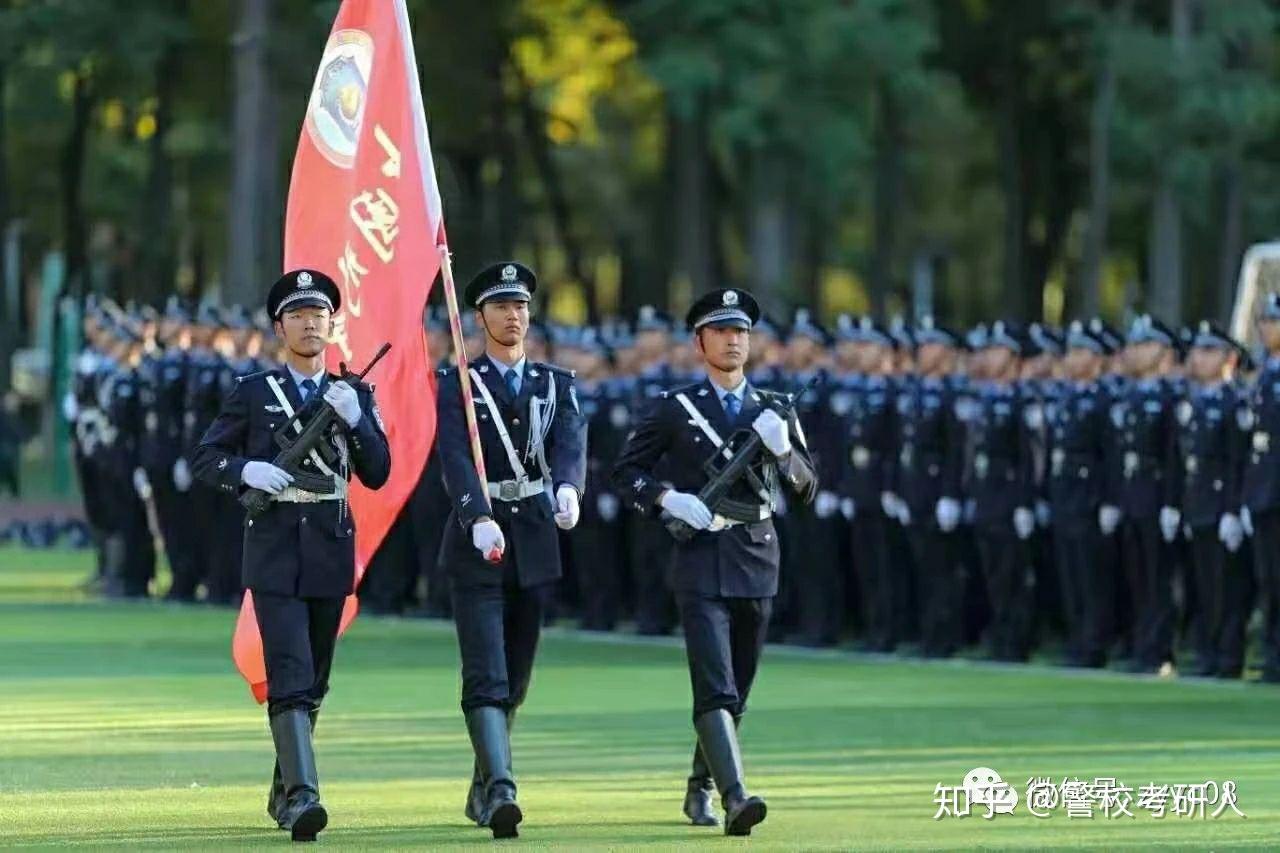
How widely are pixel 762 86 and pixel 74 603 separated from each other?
42.4ft

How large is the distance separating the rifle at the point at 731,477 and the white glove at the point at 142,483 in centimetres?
1373

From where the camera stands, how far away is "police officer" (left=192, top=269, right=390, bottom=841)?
487 inches

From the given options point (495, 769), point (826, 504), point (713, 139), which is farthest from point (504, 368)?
point (713, 139)

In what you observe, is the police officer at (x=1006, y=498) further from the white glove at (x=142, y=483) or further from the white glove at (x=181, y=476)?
the white glove at (x=142, y=483)

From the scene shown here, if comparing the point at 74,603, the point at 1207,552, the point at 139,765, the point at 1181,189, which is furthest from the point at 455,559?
the point at 1181,189

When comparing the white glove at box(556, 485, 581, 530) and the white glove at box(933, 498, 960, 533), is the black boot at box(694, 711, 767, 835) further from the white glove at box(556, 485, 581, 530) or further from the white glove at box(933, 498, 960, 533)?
the white glove at box(933, 498, 960, 533)

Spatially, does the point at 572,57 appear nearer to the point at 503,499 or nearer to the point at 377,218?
the point at 377,218

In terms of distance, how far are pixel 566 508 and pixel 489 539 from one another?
0.38 meters

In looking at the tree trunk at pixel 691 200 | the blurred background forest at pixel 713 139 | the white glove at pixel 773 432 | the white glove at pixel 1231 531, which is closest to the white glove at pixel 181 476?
the white glove at pixel 1231 531

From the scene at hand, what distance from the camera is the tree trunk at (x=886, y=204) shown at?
43.1 m

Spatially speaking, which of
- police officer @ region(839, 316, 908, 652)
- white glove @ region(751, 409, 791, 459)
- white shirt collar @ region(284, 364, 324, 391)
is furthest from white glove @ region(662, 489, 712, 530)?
police officer @ region(839, 316, 908, 652)

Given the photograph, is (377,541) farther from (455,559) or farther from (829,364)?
(829,364)

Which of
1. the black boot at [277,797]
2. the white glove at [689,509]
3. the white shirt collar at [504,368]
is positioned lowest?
the black boot at [277,797]

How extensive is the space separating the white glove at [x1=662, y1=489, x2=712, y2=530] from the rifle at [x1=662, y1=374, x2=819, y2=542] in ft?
0.15
